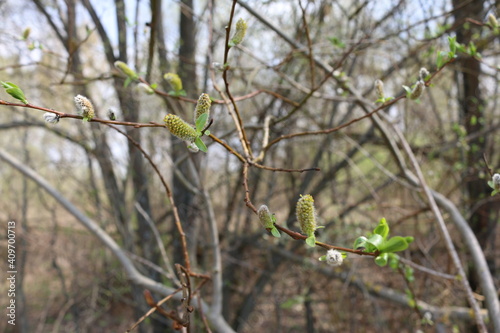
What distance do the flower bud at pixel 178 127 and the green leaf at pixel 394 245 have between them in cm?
42

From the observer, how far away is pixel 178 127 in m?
0.68

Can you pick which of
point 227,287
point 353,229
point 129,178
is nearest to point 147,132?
→ point 129,178

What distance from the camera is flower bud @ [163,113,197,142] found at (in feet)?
2.20

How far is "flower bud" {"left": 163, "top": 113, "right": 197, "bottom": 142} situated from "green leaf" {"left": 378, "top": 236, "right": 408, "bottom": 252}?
419 millimetres

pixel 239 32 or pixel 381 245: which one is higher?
pixel 239 32

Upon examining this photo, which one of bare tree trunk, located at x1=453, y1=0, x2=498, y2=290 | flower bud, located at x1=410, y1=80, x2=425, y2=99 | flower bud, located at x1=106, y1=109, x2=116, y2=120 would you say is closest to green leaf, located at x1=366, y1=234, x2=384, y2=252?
flower bud, located at x1=410, y1=80, x2=425, y2=99

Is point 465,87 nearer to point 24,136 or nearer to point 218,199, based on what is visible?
point 218,199

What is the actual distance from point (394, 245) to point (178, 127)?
1.50 feet

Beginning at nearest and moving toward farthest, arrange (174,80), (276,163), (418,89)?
1. (418,89)
2. (174,80)
3. (276,163)

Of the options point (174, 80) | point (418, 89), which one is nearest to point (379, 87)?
point (418, 89)

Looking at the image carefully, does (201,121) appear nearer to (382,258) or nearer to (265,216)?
(265,216)

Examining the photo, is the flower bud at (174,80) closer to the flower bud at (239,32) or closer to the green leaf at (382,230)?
the flower bud at (239,32)

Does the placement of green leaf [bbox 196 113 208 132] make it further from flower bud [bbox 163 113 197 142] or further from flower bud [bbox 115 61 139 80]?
flower bud [bbox 115 61 139 80]

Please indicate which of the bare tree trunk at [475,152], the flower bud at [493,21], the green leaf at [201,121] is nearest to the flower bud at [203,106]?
the green leaf at [201,121]
